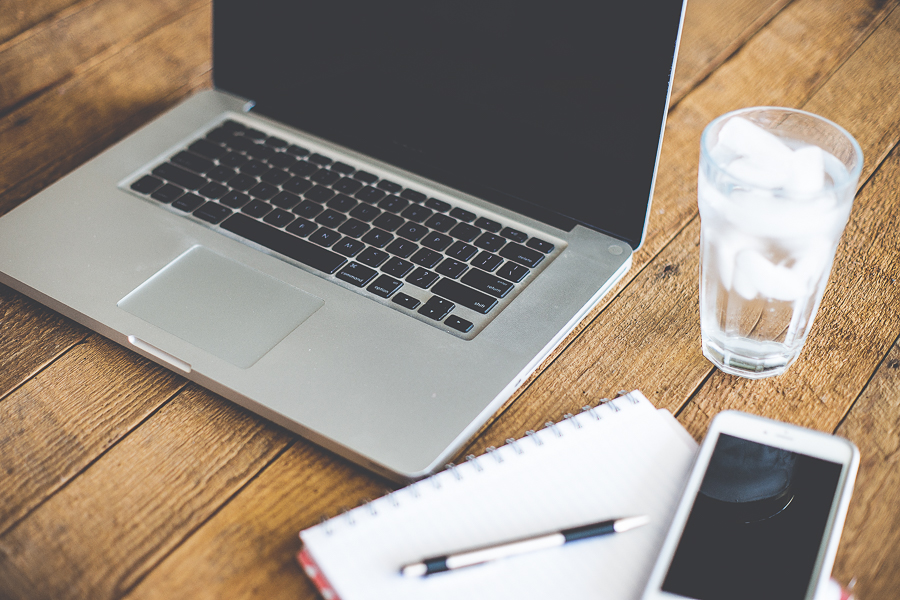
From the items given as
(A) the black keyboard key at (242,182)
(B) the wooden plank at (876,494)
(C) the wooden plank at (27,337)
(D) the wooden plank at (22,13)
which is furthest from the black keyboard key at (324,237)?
(D) the wooden plank at (22,13)

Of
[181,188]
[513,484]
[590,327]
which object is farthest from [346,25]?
[513,484]

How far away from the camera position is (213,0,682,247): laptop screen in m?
0.62

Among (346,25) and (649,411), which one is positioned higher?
(346,25)

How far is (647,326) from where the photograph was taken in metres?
0.67

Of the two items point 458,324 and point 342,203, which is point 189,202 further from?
point 458,324

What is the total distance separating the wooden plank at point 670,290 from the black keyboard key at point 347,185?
26 centimetres

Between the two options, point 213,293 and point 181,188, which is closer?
point 213,293

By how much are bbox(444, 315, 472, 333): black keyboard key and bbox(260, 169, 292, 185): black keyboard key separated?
0.26m

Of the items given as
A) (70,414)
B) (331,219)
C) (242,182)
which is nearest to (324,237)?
(331,219)

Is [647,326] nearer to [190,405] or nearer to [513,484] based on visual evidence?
[513,484]

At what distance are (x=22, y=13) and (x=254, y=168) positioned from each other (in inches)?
20.4

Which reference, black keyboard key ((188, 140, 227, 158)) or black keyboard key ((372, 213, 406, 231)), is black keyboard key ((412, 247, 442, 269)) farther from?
black keyboard key ((188, 140, 227, 158))

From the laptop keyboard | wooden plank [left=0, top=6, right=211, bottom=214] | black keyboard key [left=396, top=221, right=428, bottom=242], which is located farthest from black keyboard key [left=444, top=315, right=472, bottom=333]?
wooden plank [left=0, top=6, right=211, bottom=214]

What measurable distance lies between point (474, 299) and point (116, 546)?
32cm
